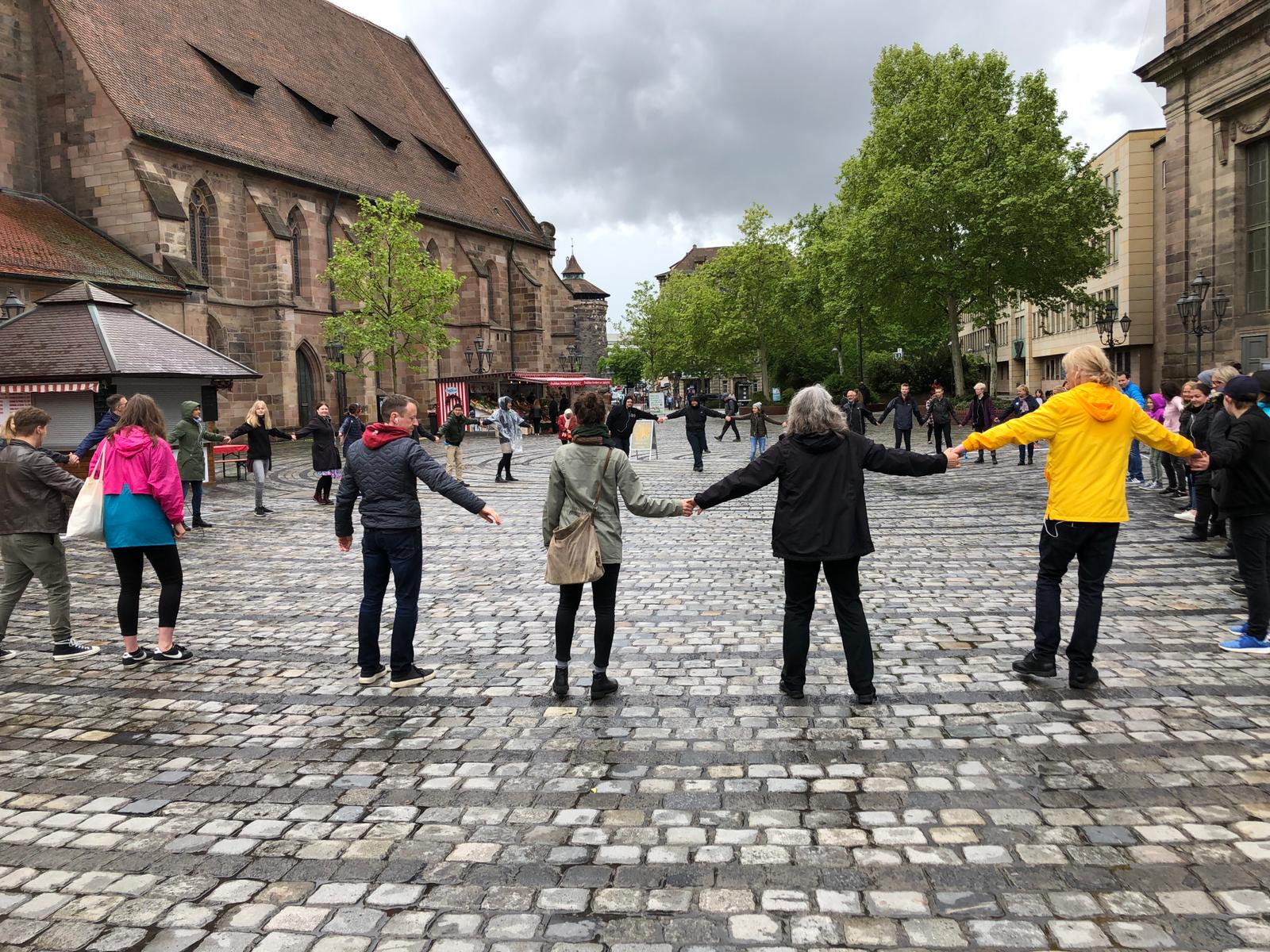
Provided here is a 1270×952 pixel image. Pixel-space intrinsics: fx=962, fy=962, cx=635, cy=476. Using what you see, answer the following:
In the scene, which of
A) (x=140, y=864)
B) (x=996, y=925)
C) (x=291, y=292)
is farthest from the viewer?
(x=291, y=292)

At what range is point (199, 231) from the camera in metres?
36.2

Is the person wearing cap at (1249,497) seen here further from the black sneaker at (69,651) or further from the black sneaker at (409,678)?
the black sneaker at (69,651)

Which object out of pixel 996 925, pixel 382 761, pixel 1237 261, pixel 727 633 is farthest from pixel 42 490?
pixel 1237 261

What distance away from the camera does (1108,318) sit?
30.7 m

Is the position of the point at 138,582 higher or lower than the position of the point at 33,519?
lower

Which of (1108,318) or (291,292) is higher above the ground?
(291,292)

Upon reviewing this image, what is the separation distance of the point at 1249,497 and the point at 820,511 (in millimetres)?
3295

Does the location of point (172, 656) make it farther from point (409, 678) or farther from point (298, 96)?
point (298, 96)

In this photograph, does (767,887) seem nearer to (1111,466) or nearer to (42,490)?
(1111,466)

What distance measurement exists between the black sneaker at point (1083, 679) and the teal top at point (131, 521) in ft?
20.0

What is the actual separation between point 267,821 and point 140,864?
53 cm

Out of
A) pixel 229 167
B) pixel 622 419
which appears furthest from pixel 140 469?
pixel 229 167

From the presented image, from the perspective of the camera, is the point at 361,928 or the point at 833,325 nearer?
the point at 361,928

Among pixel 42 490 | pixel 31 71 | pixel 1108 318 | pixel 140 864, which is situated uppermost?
pixel 31 71
